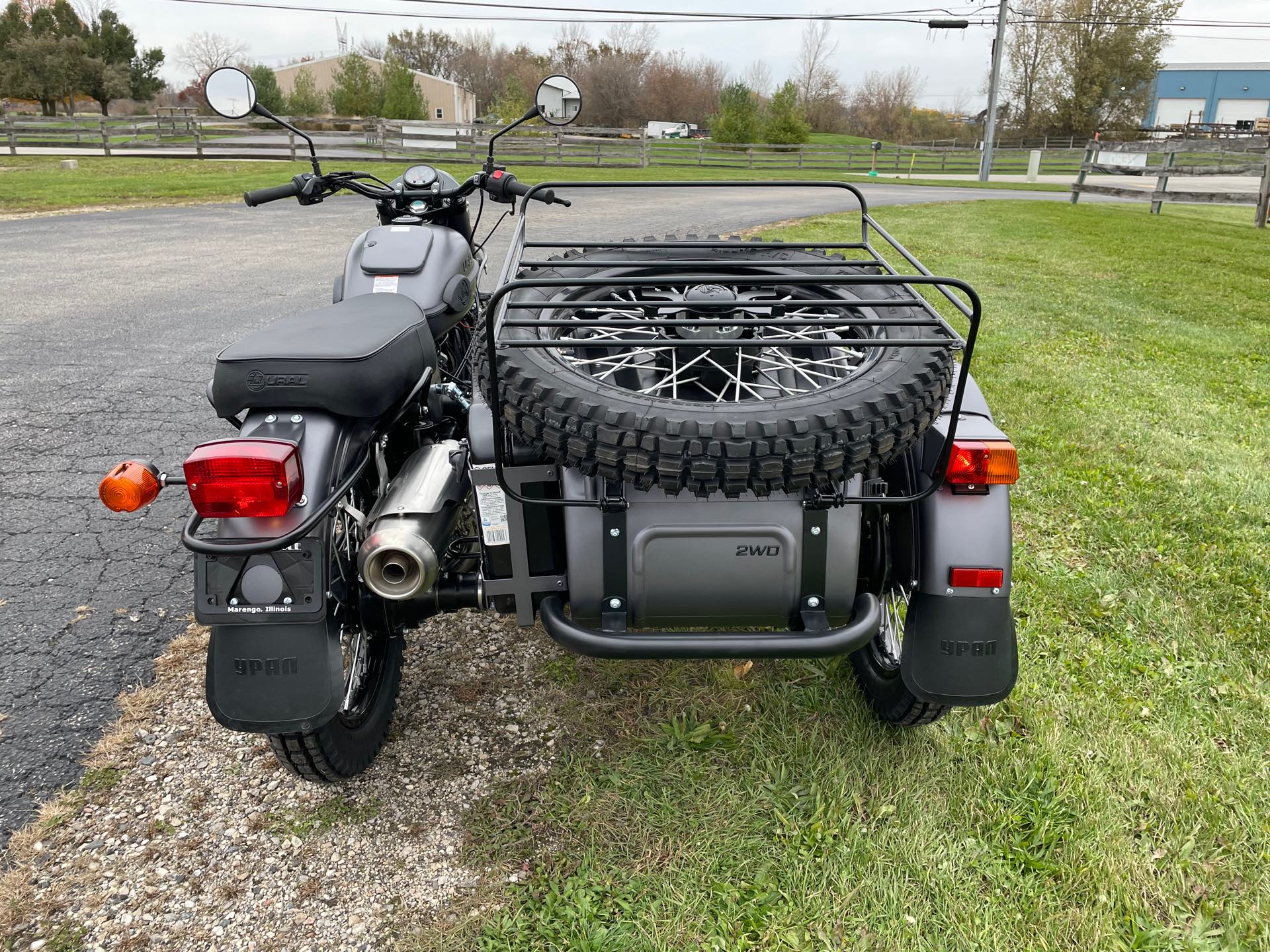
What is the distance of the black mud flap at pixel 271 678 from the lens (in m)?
1.89

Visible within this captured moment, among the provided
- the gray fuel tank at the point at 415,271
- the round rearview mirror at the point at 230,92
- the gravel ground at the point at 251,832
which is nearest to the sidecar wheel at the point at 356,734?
the gravel ground at the point at 251,832

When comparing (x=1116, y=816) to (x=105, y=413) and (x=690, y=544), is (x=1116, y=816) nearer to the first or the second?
(x=690, y=544)

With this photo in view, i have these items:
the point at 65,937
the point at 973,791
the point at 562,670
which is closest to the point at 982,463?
the point at 973,791

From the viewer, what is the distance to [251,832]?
7.25 ft

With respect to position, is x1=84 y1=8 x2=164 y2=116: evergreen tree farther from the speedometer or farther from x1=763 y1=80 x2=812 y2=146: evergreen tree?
the speedometer

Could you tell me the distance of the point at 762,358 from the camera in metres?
2.18

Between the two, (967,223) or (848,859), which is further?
(967,223)

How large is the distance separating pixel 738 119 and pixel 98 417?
35.0m

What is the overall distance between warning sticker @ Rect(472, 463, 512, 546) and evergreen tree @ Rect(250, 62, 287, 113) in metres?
38.8

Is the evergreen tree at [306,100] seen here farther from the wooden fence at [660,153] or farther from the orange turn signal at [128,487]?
the orange turn signal at [128,487]

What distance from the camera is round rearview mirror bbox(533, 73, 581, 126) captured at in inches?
148

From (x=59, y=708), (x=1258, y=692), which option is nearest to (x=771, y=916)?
(x=1258, y=692)

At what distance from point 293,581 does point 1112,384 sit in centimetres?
573

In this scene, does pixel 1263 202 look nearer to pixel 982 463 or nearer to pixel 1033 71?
pixel 982 463
